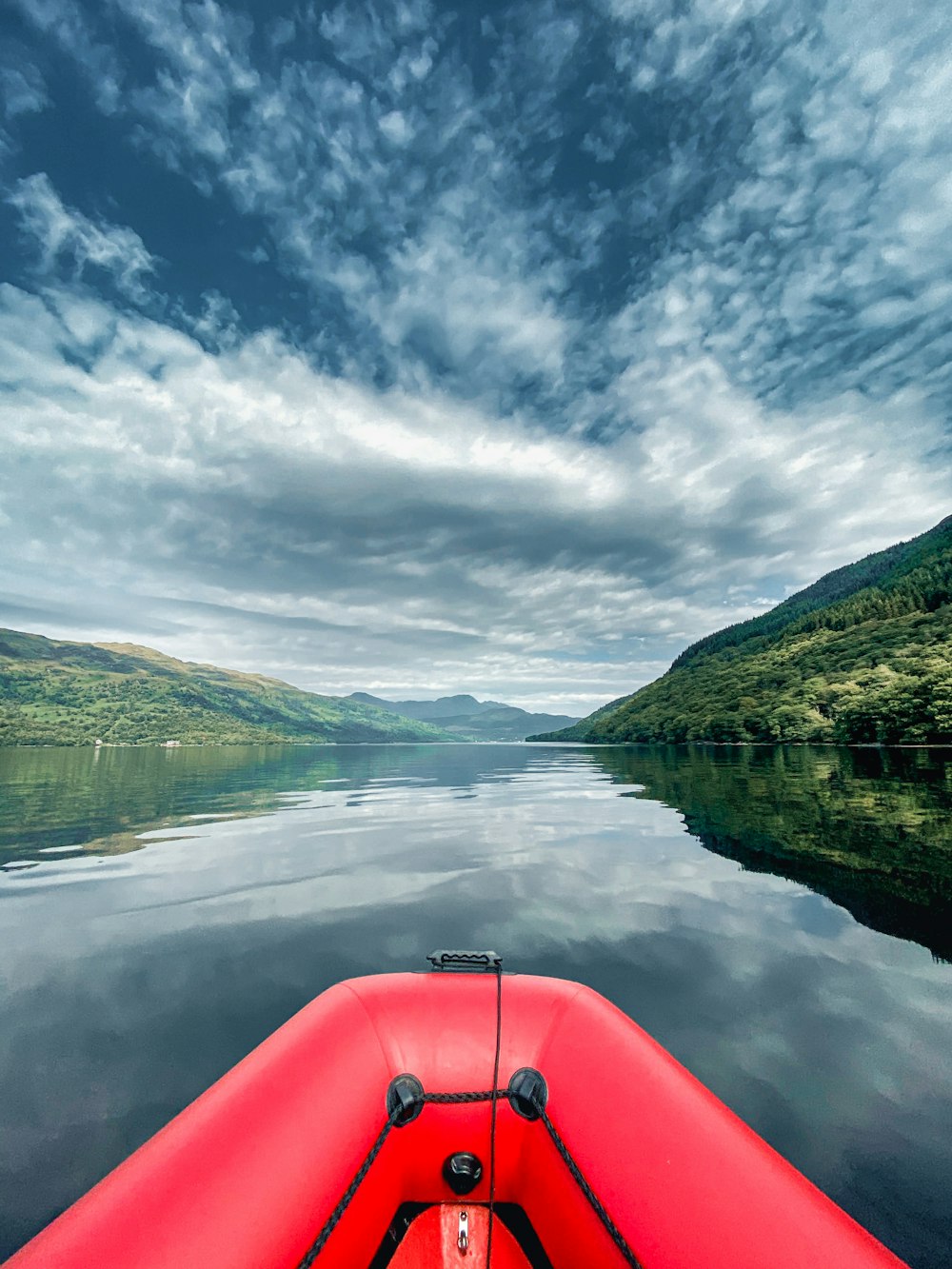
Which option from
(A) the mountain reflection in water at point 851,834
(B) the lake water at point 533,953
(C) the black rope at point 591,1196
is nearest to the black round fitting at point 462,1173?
(C) the black rope at point 591,1196

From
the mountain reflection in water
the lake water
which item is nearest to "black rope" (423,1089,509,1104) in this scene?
the lake water

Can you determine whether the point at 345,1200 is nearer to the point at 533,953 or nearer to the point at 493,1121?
the point at 493,1121

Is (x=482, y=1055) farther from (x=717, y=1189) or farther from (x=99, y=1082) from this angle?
(x=99, y=1082)

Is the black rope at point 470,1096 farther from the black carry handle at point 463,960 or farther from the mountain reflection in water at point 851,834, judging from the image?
the mountain reflection in water at point 851,834

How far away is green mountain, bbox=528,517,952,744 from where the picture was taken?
66875 mm

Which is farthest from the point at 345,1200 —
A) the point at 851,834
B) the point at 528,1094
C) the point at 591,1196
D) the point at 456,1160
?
the point at 851,834

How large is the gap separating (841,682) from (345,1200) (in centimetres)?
11864

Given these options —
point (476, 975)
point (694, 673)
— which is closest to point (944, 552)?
point (694, 673)

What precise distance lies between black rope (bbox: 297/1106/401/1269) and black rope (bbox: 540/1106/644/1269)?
1.06 meters

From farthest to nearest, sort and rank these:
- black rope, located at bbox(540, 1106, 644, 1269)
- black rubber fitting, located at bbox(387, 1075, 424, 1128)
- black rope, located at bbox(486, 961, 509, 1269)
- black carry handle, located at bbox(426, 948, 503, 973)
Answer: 1. black carry handle, located at bbox(426, 948, 503, 973)
2. black rubber fitting, located at bbox(387, 1075, 424, 1128)
3. black rope, located at bbox(486, 961, 509, 1269)
4. black rope, located at bbox(540, 1106, 644, 1269)

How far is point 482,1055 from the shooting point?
383cm

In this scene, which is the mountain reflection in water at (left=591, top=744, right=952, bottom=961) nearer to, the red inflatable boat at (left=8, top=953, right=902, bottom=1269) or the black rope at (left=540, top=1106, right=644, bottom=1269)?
the red inflatable boat at (left=8, top=953, right=902, bottom=1269)

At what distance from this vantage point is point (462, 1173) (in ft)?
11.6

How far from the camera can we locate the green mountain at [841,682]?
66.9 metres
